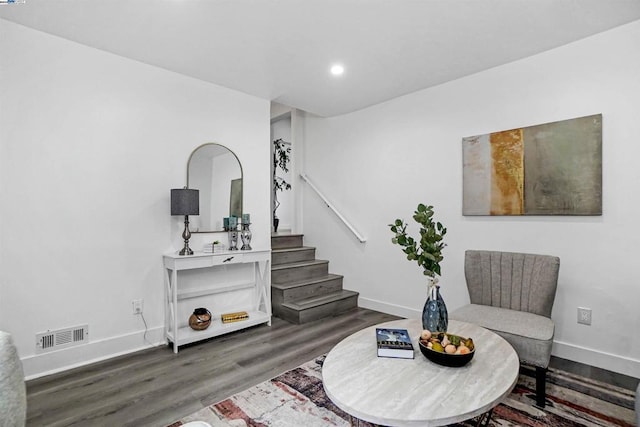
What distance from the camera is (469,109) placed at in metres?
3.22

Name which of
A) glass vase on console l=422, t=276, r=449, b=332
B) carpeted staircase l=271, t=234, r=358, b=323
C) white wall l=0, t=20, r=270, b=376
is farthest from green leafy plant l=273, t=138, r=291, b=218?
glass vase on console l=422, t=276, r=449, b=332

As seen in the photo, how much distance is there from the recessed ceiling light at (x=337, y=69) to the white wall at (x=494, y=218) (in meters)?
1.00

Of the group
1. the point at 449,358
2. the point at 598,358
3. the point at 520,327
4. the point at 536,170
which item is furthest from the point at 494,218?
the point at 449,358

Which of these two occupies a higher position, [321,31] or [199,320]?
[321,31]

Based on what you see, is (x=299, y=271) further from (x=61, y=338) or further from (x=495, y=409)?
(x=495, y=409)

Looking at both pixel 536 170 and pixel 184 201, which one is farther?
pixel 184 201

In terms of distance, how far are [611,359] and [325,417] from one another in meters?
2.20

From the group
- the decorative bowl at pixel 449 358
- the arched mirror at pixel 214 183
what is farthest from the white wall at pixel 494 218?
the decorative bowl at pixel 449 358

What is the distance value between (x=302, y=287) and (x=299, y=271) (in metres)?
0.30

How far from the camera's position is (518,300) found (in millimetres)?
2553

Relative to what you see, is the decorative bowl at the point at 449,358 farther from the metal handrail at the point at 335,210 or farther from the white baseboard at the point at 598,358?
the metal handrail at the point at 335,210

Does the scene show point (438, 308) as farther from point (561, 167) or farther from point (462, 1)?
point (462, 1)

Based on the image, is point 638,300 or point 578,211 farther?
point 578,211

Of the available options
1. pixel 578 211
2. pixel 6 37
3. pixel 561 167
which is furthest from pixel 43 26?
pixel 578 211
